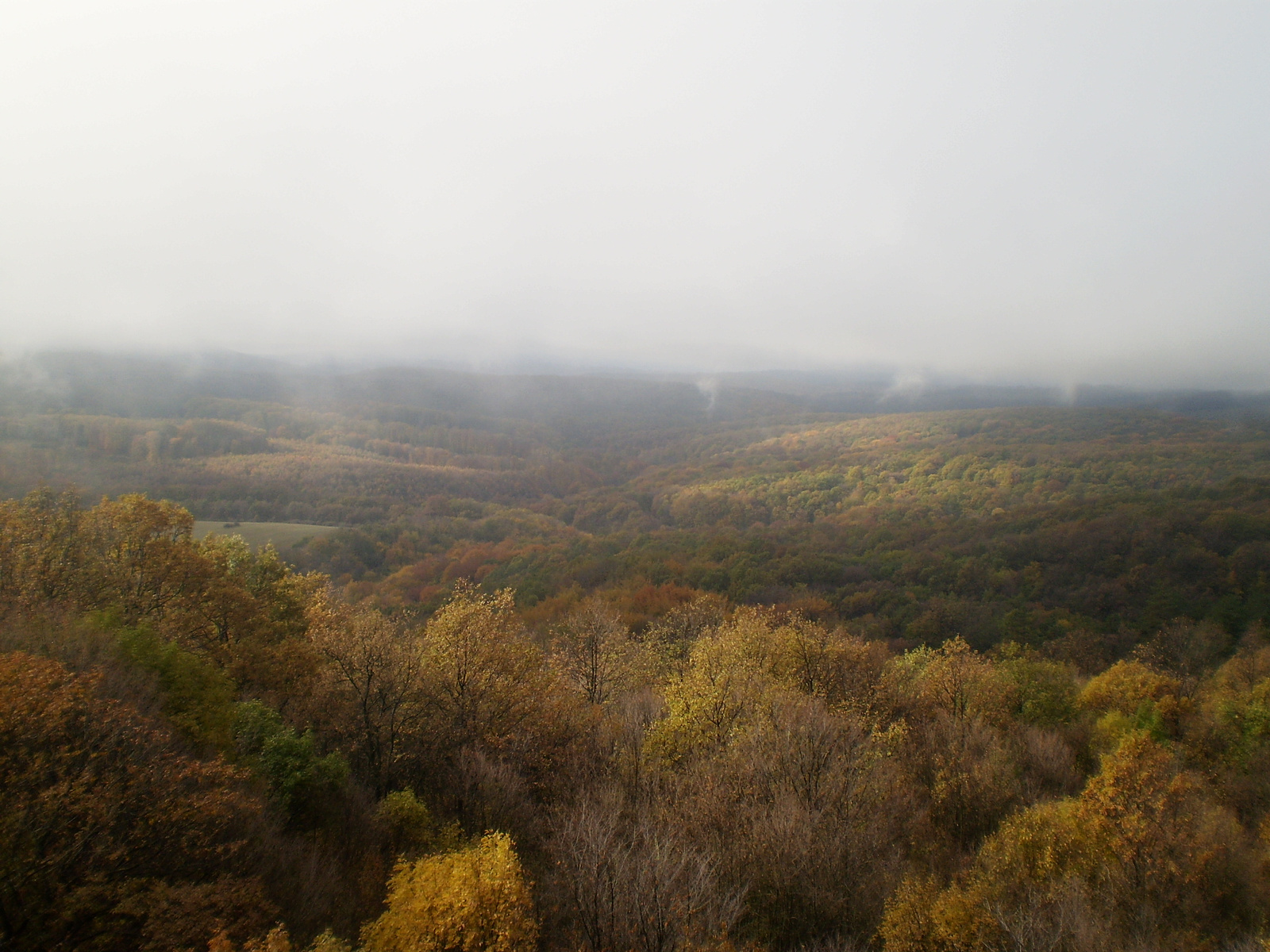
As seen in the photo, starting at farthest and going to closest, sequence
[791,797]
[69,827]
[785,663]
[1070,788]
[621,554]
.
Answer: [621,554] → [785,663] → [1070,788] → [791,797] → [69,827]

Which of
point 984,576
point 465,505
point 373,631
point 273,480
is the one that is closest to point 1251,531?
point 984,576

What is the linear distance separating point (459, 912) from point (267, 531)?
456 ft

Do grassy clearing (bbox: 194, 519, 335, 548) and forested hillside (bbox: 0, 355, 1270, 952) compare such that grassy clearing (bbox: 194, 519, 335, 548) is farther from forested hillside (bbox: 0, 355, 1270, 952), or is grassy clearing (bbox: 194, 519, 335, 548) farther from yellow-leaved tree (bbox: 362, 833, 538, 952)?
yellow-leaved tree (bbox: 362, 833, 538, 952)

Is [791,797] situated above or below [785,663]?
above

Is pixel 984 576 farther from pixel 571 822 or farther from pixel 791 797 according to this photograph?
pixel 571 822

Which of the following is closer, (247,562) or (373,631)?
(373,631)

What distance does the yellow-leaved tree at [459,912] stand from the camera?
12797 mm

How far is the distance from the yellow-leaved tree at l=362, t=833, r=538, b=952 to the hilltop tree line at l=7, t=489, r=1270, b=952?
0.26 feet

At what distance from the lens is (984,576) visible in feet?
303

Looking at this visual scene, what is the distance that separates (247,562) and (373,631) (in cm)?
1470

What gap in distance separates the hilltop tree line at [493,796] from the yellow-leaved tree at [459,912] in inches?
3.1

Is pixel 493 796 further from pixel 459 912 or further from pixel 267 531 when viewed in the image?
pixel 267 531

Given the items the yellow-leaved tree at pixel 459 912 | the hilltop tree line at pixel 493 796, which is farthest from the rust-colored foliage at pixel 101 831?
the yellow-leaved tree at pixel 459 912

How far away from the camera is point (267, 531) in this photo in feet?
412
